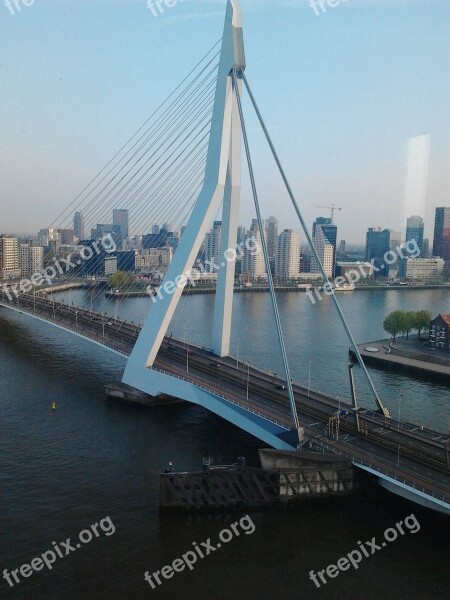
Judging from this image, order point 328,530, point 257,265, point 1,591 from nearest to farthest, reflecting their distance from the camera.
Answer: point 1,591, point 328,530, point 257,265

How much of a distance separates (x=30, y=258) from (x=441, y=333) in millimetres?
23751

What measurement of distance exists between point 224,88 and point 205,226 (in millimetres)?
1526

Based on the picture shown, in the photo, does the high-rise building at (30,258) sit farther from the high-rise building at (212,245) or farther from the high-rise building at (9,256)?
the high-rise building at (212,245)

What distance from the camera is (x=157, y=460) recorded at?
521 cm

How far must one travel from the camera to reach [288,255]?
29.2 metres

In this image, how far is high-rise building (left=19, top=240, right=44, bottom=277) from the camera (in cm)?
2919

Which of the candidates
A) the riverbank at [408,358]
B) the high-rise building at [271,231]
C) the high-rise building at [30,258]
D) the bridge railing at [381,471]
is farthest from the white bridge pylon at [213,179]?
the high-rise building at [271,231]

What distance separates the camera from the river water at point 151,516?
138 inches

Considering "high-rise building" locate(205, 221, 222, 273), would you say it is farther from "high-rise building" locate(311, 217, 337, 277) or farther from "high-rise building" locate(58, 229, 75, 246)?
"high-rise building" locate(58, 229, 75, 246)

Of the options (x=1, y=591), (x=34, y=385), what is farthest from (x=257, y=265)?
(x=1, y=591)

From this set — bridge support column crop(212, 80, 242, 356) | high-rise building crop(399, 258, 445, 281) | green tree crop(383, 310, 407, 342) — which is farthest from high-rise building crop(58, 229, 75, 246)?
bridge support column crop(212, 80, 242, 356)

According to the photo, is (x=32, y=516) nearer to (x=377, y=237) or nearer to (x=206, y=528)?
(x=206, y=528)

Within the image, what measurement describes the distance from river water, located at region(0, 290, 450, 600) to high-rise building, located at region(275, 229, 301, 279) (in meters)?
20.9

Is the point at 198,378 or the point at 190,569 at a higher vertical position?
the point at 198,378
